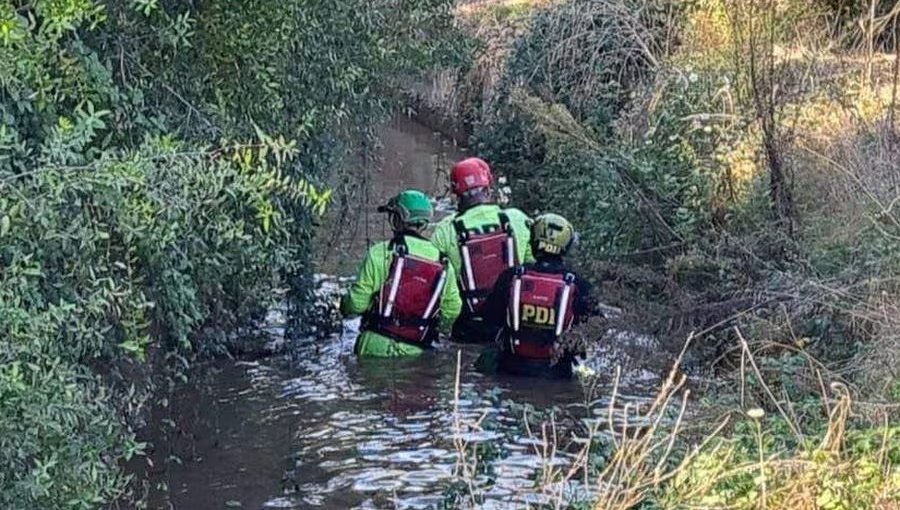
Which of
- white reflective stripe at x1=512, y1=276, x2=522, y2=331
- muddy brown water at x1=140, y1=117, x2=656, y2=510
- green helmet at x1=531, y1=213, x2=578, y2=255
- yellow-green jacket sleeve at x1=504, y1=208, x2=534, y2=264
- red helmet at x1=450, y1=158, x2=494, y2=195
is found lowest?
muddy brown water at x1=140, y1=117, x2=656, y2=510

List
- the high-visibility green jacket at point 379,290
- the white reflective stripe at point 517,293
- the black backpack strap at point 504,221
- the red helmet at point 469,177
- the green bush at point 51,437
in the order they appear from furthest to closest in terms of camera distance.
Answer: the red helmet at point 469,177 → the black backpack strap at point 504,221 → the high-visibility green jacket at point 379,290 → the white reflective stripe at point 517,293 → the green bush at point 51,437

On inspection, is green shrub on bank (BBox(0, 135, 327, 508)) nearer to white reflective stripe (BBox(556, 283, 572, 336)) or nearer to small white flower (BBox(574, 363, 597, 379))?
white reflective stripe (BBox(556, 283, 572, 336))

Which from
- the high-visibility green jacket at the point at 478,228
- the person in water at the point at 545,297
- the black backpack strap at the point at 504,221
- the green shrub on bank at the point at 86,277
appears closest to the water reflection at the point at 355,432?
the person in water at the point at 545,297

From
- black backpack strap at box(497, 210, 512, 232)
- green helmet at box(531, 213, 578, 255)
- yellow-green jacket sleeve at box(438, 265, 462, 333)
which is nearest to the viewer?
green helmet at box(531, 213, 578, 255)

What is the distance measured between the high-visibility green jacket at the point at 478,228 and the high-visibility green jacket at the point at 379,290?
0.78 feet

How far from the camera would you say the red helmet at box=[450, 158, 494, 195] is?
10305 millimetres

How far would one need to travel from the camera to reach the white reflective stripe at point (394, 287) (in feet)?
32.1

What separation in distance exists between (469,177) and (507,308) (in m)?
1.36

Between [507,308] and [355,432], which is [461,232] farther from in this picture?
[355,432]

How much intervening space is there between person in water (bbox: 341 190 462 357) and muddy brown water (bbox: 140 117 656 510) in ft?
0.72

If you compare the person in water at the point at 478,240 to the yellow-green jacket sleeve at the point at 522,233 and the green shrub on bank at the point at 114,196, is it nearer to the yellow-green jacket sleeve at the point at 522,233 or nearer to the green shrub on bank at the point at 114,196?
the yellow-green jacket sleeve at the point at 522,233

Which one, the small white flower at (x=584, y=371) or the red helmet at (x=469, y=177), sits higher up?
the red helmet at (x=469, y=177)

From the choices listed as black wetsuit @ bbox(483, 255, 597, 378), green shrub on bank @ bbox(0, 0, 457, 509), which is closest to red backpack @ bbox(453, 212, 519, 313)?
black wetsuit @ bbox(483, 255, 597, 378)

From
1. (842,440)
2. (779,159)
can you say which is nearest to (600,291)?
(779,159)
